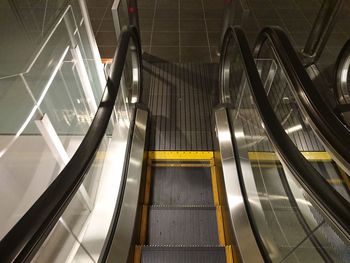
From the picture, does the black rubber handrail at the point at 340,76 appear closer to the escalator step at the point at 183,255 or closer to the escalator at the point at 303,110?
the escalator at the point at 303,110

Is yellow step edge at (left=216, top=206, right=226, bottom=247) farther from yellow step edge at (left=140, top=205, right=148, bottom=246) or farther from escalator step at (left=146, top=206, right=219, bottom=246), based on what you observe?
yellow step edge at (left=140, top=205, right=148, bottom=246)

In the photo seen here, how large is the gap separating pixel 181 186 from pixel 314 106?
5.18 ft

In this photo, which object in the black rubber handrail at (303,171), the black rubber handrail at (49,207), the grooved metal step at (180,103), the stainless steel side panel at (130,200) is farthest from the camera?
the grooved metal step at (180,103)

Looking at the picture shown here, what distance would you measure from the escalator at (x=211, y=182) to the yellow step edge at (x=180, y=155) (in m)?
0.01

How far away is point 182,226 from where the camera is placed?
2346 millimetres

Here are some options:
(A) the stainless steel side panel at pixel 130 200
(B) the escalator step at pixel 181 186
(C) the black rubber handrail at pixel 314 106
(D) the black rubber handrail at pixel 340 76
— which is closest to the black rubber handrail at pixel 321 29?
(D) the black rubber handrail at pixel 340 76

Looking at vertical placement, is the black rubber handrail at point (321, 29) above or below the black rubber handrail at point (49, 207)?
above

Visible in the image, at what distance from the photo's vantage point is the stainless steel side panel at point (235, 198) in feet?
5.90

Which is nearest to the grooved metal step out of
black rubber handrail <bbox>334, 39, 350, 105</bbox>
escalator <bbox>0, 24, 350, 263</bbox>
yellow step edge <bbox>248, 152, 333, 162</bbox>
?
escalator <bbox>0, 24, 350, 263</bbox>

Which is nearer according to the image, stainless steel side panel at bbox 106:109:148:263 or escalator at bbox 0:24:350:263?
escalator at bbox 0:24:350:263

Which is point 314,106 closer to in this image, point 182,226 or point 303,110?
point 303,110

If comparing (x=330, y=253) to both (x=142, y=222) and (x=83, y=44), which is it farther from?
(x=83, y=44)

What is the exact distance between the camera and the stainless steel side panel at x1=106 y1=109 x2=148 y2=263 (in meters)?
1.75

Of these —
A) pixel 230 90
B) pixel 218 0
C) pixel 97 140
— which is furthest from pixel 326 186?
pixel 218 0
